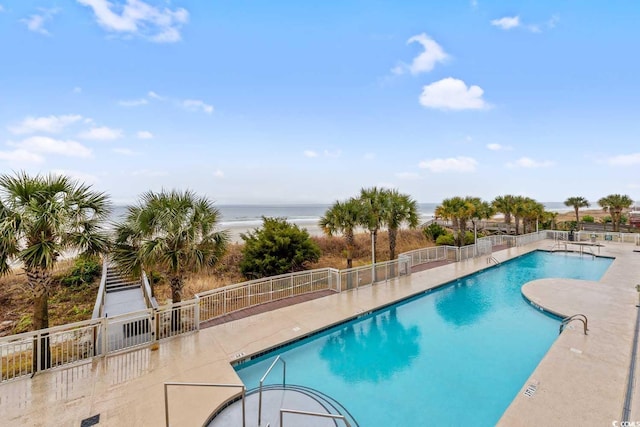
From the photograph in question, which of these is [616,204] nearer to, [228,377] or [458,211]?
[458,211]

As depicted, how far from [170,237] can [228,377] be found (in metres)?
3.38

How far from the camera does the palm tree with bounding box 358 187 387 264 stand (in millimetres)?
12516

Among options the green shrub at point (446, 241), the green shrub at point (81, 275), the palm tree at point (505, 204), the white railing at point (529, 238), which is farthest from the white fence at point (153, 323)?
the palm tree at point (505, 204)

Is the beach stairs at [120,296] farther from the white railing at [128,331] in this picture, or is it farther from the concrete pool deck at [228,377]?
the concrete pool deck at [228,377]

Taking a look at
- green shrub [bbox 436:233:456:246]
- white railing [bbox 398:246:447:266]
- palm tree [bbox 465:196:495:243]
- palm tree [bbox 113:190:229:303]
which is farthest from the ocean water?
palm tree [bbox 465:196:495:243]

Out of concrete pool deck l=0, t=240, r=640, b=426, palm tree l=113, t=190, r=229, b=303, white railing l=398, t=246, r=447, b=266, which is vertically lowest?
concrete pool deck l=0, t=240, r=640, b=426

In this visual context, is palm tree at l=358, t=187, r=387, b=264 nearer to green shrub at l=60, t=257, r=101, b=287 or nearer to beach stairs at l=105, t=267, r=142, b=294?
beach stairs at l=105, t=267, r=142, b=294

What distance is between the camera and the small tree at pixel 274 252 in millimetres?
12711

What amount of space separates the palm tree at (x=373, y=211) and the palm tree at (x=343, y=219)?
1.11 ft

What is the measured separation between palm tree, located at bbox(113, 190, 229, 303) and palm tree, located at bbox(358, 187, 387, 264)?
7.27m

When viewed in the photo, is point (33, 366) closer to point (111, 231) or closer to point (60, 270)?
point (111, 231)

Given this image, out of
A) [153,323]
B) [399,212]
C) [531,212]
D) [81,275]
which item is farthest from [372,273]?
[531,212]

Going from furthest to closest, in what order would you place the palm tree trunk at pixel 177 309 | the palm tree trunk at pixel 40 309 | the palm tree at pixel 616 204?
the palm tree at pixel 616 204 < the palm tree trunk at pixel 177 309 < the palm tree trunk at pixel 40 309

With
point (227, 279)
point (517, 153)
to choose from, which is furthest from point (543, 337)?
point (517, 153)
